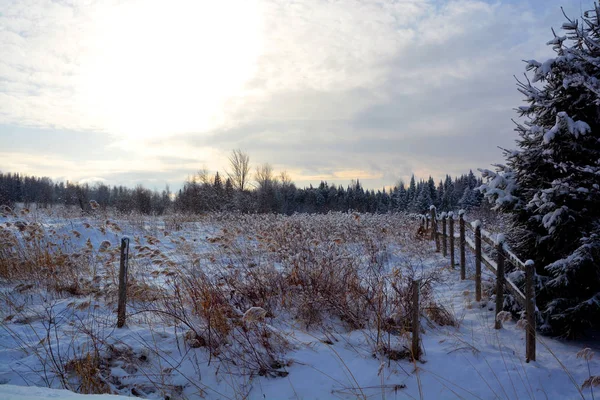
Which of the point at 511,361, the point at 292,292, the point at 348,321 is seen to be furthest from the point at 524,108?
the point at 292,292

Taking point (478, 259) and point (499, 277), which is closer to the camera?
point (499, 277)

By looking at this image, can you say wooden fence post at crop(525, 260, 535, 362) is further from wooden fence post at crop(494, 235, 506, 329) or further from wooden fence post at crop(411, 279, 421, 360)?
wooden fence post at crop(411, 279, 421, 360)

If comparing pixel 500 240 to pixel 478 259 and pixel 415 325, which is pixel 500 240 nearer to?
pixel 478 259

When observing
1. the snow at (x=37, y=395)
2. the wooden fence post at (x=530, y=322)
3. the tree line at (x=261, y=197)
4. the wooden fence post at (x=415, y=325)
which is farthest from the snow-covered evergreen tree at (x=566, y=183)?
the tree line at (x=261, y=197)

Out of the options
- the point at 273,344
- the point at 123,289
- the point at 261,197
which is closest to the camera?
the point at 273,344

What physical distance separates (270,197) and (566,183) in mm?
48462

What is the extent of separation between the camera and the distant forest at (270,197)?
38719 mm

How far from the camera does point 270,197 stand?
52656mm

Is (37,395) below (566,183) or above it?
below

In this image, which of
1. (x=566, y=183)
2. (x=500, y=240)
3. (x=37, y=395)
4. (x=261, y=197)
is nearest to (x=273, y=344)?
(x=37, y=395)

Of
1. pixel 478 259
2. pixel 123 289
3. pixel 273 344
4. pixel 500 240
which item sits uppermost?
pixel 500 240

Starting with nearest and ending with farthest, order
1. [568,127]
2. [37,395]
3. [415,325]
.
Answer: [37,395] → [415,325] → [568,127]

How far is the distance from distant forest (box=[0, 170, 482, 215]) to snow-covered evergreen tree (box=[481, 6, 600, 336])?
101 feet

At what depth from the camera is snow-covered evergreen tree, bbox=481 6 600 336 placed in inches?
183
